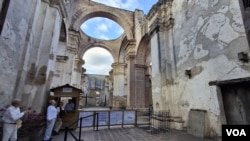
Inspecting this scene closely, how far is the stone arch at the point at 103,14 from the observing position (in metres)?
13.0

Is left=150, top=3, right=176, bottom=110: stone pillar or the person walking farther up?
left=150, top=3, right=176, bottom=110: stone pillar

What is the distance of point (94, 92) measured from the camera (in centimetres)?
3681

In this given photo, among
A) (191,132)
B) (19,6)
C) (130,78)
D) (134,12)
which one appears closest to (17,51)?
(19,6)

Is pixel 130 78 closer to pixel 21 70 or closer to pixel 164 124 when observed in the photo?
pixel 164 124

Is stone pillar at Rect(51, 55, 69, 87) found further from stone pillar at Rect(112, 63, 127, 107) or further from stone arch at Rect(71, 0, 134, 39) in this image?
stone pillar at Rect(112, 63, 127, 107)

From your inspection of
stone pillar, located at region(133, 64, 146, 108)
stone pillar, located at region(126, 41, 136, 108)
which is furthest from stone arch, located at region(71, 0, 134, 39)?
stone pillar, located at region(133, 64, 146, 108)

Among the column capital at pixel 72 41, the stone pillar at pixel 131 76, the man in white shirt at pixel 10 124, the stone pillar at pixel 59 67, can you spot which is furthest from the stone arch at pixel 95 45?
the man in white shirt at pixel 10 124

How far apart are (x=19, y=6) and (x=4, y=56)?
159cm

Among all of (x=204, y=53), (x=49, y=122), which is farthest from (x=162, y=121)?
(x=49, y=122)

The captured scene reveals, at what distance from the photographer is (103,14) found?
1478cm

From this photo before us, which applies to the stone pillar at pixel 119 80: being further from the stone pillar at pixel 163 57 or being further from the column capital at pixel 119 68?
the stone pillar at pixel 163 57

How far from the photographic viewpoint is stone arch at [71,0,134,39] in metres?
13.0

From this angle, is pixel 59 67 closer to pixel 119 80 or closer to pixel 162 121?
pixel 162 121

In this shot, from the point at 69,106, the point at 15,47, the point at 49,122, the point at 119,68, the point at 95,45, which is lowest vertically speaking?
the point at 49,122
